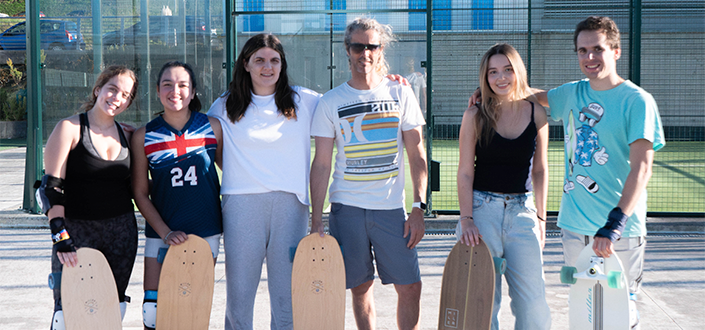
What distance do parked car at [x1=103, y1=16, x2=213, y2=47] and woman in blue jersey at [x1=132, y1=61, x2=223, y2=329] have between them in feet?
15.0

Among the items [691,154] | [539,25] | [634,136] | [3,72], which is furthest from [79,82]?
[3,72]

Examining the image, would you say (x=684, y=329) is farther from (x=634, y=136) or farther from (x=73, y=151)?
(x=73, y=151)

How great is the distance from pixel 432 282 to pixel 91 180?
2567mm

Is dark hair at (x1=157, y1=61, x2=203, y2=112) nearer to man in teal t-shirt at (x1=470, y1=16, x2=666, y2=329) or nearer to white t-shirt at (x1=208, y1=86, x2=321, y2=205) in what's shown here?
white t-shirt at (x1=208, y1=86, x2=321, y2=205)

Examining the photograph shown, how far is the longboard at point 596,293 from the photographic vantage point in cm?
234

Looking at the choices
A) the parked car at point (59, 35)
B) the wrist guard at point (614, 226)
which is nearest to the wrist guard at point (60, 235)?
the wrist guard at point (614, 226)

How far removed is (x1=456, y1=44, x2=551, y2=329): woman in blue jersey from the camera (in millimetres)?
2535

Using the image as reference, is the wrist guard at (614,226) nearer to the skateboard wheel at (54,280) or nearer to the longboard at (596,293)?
the longboard at (596,293)

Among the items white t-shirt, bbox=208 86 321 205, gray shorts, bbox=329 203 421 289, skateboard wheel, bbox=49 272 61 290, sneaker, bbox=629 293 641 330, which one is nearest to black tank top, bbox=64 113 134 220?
skateboard wheel, bbox=49 272 61 290

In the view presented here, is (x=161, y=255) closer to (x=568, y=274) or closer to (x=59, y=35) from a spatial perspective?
(x=568, y=274)

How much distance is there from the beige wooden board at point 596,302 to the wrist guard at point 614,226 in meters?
0.14

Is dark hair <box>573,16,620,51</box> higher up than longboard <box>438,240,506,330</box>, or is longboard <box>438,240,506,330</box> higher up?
dark hair <box>573,16,620,51</box>

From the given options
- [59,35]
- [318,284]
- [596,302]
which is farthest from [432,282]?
[59,35]

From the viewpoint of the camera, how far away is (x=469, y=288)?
267 centimetres
